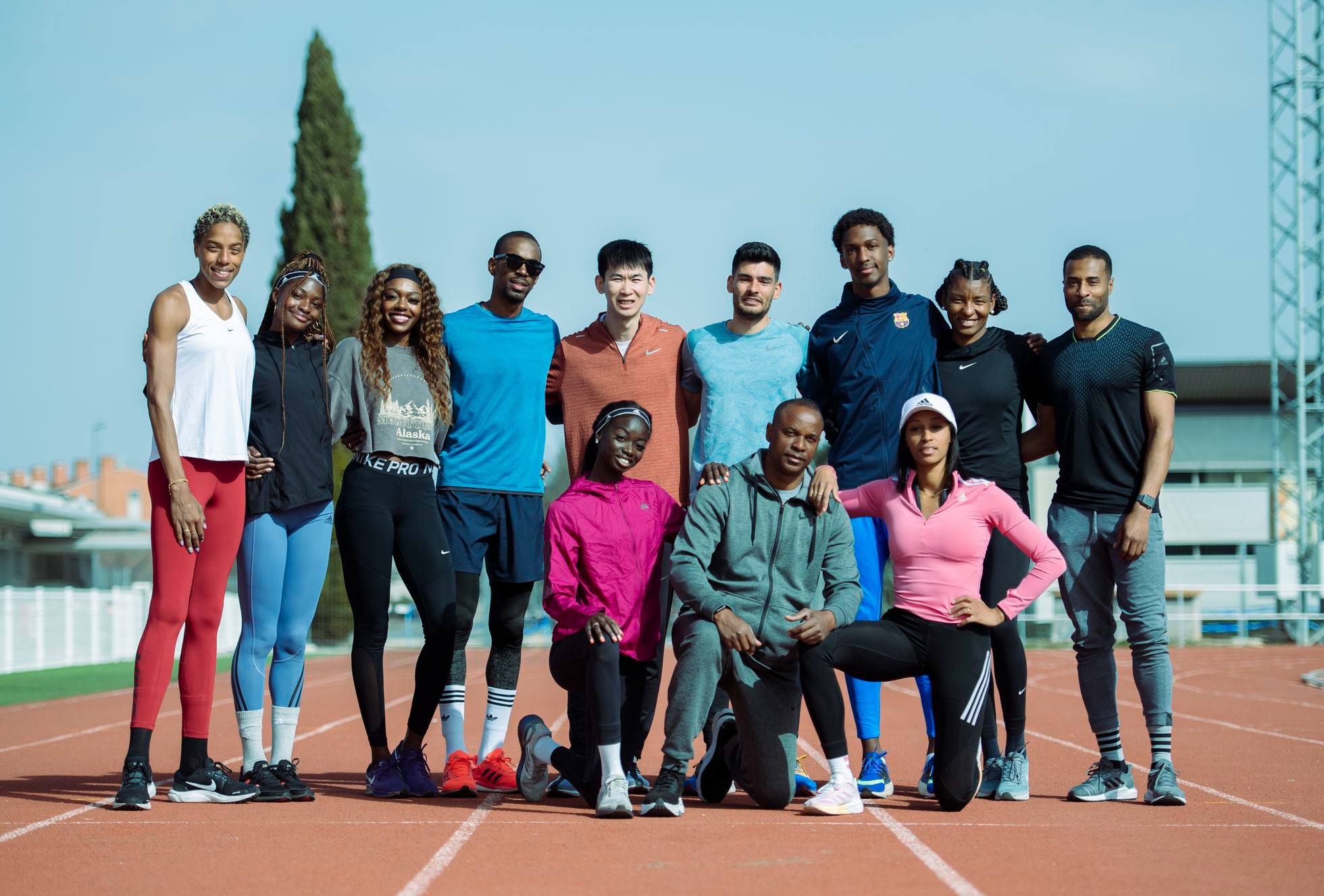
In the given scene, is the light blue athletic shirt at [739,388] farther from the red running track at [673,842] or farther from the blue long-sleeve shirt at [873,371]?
the red running track at [673,842]

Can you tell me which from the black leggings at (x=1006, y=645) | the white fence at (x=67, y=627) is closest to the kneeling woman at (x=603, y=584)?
the black leggings at (x=1006, y=645)

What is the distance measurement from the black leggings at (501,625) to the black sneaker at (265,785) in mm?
864

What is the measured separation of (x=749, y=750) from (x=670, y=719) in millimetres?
343

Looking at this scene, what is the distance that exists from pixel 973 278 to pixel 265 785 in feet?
11.8

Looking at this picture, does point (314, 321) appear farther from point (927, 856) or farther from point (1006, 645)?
point (927, 856)

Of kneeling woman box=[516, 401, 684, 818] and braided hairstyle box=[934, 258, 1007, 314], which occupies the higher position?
braided hairstyle box=[934, 258, 1007, 314]

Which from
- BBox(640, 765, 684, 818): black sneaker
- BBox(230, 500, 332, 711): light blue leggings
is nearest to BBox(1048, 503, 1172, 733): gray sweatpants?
BBox(640, 765, 684, 818): black sneaker

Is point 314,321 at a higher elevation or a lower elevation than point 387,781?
higher

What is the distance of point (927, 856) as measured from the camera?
459cm

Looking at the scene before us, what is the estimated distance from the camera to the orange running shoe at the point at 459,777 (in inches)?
239

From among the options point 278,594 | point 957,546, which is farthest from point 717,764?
point 278,594

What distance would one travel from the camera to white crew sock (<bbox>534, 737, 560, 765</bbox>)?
5793 millimetres

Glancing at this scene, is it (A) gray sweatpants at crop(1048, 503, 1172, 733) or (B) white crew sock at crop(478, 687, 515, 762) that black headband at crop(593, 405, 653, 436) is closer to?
(B) white crew sock at crop(478, 687, 515, 762)

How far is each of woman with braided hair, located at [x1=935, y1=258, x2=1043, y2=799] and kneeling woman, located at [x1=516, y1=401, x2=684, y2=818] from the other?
130 centimetres
